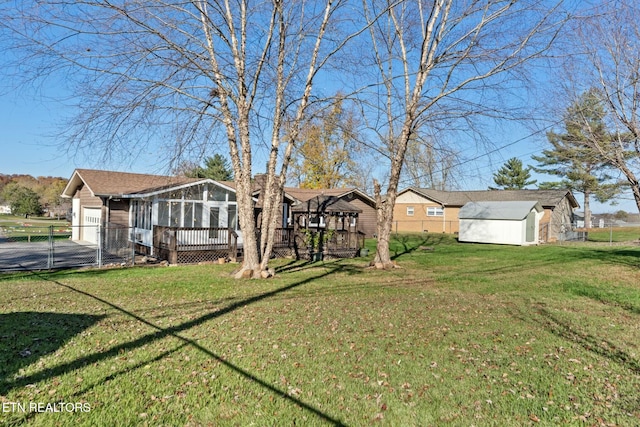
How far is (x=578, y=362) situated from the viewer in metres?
4.77

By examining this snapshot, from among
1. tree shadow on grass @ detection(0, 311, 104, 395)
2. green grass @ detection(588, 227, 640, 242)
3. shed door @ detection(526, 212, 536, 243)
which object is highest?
shed door @ detection(526, 212, 536, 243)

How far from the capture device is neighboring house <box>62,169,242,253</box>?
52.2 ft

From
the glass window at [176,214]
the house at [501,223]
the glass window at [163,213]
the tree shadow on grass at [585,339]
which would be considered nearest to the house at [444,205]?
the house at [501,223]

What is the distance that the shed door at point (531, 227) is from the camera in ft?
85.0

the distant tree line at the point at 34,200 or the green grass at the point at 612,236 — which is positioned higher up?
the distant tree line at the point at 34,200

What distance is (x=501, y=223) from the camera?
2608 cm

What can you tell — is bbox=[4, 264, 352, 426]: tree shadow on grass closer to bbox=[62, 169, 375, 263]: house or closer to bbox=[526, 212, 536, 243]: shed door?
bbox=[62, 169, 375, 263]: house

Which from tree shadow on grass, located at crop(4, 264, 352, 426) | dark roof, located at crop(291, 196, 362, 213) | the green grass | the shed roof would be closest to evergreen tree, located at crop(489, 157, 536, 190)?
the green grass

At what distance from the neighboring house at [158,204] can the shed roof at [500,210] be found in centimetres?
1745

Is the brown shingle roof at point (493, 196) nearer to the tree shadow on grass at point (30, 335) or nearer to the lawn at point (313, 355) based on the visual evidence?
the lawn at point (313, 355)

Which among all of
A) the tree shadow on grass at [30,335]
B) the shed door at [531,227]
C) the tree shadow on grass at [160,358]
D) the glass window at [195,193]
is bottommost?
the tree shadow on grass at [160,358]

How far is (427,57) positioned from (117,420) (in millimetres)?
12549

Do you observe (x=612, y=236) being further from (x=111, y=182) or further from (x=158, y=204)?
(x=111, y=182)

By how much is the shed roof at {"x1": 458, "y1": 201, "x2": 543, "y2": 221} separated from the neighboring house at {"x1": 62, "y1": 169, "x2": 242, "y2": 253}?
17.5 meters
